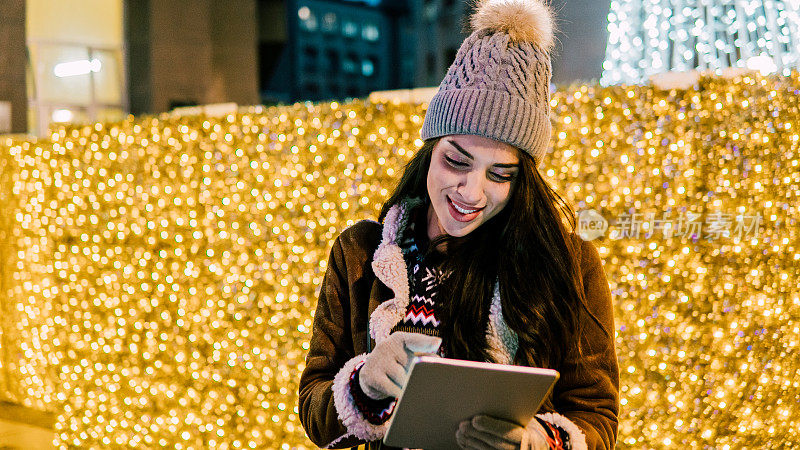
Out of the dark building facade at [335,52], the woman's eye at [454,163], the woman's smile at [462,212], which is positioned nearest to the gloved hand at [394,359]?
the woman's smile at [462,212]

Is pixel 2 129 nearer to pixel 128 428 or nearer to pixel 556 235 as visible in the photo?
pixel 128 428

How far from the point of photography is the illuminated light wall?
343 centimetres

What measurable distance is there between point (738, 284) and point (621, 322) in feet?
2.10

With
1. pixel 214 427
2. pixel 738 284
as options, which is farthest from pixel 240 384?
pixel 738 284

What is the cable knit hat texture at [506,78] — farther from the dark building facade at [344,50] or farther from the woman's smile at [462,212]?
the dark building facade at [344,50]

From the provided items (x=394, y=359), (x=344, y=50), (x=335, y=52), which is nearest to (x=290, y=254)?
(x=394, y=359)

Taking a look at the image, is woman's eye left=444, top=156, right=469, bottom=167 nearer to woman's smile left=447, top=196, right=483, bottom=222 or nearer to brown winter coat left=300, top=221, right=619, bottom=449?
woman's smile left=447, top=196, right=483, bottom=222

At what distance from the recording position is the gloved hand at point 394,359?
1.25 m

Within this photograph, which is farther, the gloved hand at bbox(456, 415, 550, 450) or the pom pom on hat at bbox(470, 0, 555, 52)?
the pom pom on hat at bbox(470, 0, 555, 52)

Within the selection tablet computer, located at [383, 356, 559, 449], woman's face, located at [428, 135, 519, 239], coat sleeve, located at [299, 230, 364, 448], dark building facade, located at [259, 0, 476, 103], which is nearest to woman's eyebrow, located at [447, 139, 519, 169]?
woman's face, located at [428, 135, 519, 239]

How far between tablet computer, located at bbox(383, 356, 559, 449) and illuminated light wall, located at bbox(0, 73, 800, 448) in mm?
2506

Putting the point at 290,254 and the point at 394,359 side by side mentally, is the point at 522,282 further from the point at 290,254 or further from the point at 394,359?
the point at 290,254

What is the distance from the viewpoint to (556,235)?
1.53 meters

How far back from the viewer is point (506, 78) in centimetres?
146
